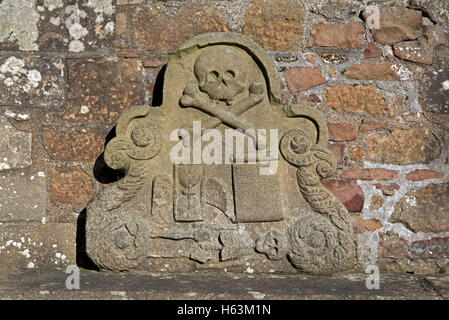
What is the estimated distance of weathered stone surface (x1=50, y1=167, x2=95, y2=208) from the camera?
323 centimetres

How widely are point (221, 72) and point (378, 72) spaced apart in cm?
94

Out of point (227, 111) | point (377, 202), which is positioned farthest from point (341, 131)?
point (227, 111)

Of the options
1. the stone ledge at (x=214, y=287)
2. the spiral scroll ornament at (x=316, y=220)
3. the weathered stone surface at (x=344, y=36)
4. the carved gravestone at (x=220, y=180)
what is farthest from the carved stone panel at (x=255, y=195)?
the weathered stone surface at (x=344, y=36)

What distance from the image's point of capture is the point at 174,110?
118 inches

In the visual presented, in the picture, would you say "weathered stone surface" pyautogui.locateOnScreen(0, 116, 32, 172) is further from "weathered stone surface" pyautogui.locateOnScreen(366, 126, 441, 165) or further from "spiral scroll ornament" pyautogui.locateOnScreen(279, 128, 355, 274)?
"weathered stone surface" pyautogui.locateOnScreen(366, 126, 441, 165)

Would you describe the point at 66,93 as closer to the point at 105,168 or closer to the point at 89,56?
the point at 89,56

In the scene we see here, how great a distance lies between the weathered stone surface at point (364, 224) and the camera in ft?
10.6

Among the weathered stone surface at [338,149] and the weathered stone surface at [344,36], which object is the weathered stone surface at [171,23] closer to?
the weathered stone surface at [344,36]

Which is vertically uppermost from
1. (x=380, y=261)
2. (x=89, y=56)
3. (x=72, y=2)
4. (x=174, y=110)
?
(x=72, y=2)

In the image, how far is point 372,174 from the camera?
3223mm

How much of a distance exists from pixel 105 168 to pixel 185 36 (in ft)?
2.91

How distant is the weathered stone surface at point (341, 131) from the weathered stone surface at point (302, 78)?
25cm

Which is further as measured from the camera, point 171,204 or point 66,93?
point 66,93

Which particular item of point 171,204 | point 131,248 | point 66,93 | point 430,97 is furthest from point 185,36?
point 430,97
